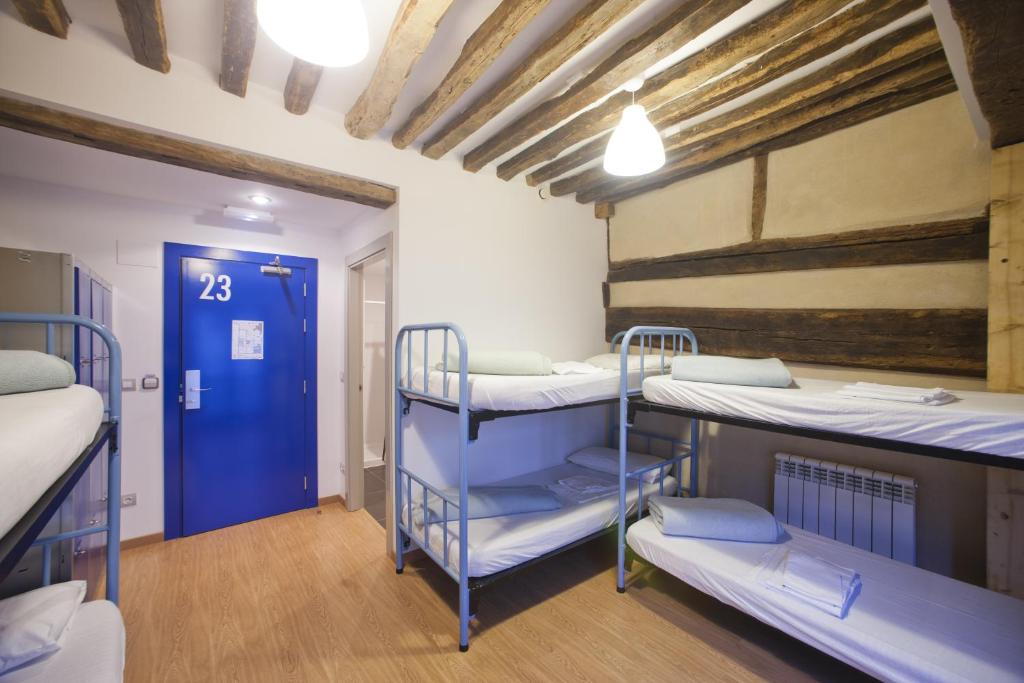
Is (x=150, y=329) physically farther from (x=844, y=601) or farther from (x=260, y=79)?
(x=844, y=601)

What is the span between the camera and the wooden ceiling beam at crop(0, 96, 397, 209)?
65.7 inches

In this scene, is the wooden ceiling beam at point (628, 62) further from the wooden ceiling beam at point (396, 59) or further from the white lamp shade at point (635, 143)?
the wooden ceiling beam at point (396, 59)

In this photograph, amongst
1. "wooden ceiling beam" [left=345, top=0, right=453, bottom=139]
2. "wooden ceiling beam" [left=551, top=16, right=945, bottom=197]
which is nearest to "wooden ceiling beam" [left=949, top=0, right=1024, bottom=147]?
"wooden ceiling beam" [left=551, top=16, right=945, bottom=197]

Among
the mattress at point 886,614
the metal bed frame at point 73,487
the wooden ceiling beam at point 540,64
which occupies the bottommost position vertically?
the mattress at point 886,614

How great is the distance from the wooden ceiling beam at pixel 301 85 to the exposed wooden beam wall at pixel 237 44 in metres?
0.17

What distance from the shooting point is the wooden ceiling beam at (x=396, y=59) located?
4.64 feet

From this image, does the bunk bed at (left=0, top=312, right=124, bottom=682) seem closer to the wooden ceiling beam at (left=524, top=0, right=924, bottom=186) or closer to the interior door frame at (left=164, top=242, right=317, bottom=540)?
the interior door frame at (left=164, top=242, right=317, bottom=540)

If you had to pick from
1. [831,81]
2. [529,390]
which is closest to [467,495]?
[529,390]

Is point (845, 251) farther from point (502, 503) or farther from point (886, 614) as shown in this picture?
point (502, 503)

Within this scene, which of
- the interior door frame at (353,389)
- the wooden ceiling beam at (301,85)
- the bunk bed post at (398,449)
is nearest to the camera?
the wooden ceiling beam at (301,85)

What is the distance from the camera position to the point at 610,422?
355 cm

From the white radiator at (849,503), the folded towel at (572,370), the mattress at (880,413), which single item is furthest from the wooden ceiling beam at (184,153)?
the white radiator at (849,503)

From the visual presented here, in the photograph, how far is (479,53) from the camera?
1.62m

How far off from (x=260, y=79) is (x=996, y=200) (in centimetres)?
342
